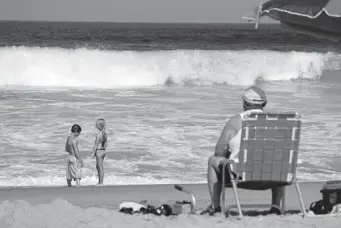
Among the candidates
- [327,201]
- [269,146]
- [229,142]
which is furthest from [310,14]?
[327,201]

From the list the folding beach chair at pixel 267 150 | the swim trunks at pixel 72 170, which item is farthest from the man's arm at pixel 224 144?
the swim trunks at pixel 72 170

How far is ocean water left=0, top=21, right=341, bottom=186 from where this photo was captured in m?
9.41

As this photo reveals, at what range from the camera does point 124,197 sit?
650 centimetres

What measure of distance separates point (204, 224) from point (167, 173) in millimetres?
3805

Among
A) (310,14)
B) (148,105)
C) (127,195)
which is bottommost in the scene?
(127,195)

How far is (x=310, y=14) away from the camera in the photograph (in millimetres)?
5594

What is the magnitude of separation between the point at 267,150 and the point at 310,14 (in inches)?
46.9

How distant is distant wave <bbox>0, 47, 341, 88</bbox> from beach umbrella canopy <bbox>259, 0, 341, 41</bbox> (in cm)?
1790

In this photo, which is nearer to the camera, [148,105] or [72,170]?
[72,170]

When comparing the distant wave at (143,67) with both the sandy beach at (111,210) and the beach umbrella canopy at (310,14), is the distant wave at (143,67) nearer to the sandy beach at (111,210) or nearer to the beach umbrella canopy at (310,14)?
the sandy beach at (111,210)

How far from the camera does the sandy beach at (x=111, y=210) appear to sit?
17.1ft

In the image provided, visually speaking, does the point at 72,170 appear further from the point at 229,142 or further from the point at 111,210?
the point at 229,142

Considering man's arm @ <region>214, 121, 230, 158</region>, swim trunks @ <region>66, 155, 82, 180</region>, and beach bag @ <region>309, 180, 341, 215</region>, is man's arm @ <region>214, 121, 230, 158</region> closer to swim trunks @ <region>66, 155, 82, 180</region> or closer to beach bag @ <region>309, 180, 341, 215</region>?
beach bag @ <region>309, 180, 341, 215</region>

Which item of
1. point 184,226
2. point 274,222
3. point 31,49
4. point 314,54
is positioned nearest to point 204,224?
point 184,226
